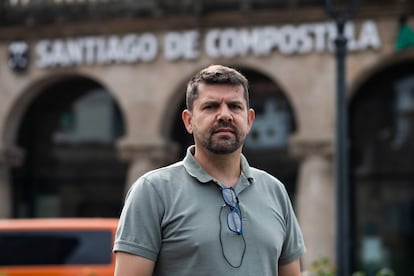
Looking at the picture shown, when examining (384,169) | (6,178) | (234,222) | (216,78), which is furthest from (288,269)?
(6,178)

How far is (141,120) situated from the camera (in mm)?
20156

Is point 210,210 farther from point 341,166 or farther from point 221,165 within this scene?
point 341,166

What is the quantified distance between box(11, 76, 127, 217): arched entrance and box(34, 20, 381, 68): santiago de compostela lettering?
111 centimetres

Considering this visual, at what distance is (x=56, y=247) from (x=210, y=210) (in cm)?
1105

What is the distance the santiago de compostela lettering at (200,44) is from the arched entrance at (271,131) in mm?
1114


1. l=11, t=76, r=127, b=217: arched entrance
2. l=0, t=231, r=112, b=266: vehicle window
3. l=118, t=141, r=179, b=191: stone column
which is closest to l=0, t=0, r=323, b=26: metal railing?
l=11, t=76, r=127, b=217: arched entrance

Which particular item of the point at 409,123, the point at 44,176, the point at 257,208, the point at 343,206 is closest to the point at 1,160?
the point at 44,176

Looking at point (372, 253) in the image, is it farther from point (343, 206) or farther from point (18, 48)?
point (18, 48)

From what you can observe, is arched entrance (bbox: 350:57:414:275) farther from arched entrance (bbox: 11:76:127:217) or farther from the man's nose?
the man's nose

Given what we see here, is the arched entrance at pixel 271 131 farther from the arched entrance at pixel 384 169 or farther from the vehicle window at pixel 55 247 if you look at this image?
the vehicle window at pixel 55 247

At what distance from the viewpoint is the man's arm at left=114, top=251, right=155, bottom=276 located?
3.37 m

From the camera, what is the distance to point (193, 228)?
3379 mm

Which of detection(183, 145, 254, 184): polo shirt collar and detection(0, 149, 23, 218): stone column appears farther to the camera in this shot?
detection(0, 149, 23, 218): stone column

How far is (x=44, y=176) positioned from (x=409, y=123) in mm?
8855
